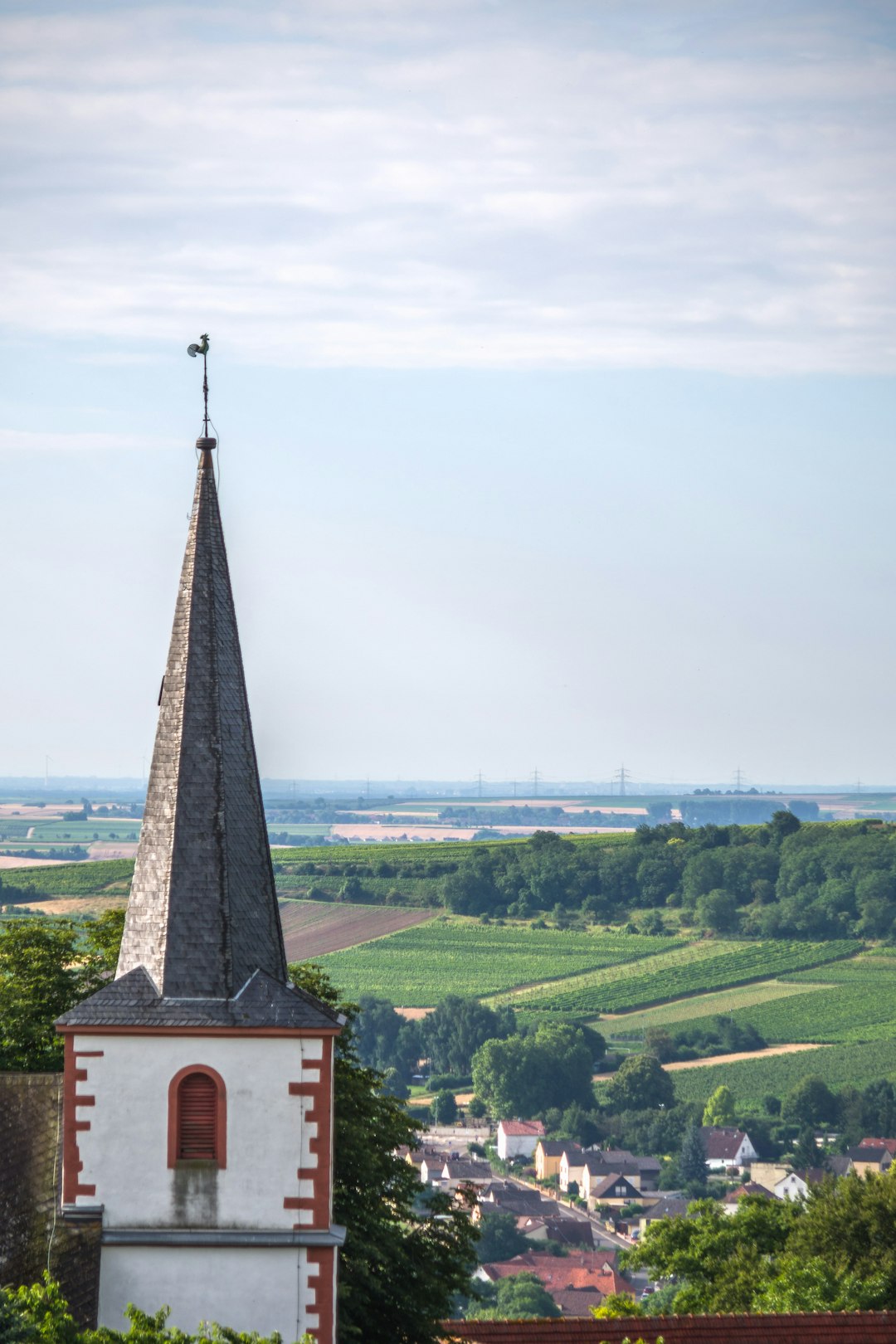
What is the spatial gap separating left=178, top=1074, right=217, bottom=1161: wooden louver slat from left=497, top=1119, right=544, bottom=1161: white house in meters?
118

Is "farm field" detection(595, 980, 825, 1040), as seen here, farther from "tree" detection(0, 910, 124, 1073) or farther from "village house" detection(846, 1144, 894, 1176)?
"tree" detection(0, 910, 124, 1073)

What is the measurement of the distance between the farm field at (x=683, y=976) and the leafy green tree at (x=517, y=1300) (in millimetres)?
69522

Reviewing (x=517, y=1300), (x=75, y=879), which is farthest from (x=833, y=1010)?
(x=517, y=1300)

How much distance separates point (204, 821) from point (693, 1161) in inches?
4435

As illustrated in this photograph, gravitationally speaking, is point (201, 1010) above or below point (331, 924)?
above

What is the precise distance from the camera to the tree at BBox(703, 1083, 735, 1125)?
135863 millimetres

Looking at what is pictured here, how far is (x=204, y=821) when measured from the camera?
2225 centimetres

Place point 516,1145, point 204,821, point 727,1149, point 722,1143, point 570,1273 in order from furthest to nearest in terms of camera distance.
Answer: point 516,1145
point 722,1143
point 727,1149
point 570,1273
point 204,821

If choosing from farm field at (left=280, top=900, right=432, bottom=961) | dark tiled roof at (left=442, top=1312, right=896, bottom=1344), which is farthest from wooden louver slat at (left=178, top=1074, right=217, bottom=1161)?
farm field at (left=280, top=900, right=432, bottom=961)

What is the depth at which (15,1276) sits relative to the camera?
2078 centimetres

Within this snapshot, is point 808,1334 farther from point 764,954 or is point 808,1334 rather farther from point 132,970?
point 764,954

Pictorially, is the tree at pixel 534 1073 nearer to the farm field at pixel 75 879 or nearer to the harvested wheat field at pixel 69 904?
the harvested wheat field at pixel 69 904

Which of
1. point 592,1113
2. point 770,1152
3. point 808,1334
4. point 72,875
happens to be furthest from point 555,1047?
point 808,1334

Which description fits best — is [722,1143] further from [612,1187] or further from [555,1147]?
[555,1147]
